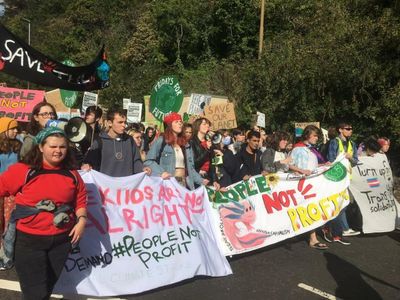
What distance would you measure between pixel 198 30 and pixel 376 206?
25705mm

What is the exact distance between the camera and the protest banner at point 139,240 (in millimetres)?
4453

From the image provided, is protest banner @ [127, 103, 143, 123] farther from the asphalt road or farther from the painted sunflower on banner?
the painted sunflower on banner

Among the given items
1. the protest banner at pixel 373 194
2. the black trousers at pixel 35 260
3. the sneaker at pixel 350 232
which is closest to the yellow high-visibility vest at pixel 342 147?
the protest banner at pixel 373 194

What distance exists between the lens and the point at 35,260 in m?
3.25

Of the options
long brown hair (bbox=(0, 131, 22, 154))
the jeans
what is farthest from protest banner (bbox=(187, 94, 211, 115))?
long brown hair (bbox=(0, 131, 22, 154))

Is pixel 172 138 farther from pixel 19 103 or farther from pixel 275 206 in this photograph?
pixel 19 103

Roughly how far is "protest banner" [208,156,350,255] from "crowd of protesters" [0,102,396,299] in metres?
0.20

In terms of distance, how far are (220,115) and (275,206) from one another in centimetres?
668

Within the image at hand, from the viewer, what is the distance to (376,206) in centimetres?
737

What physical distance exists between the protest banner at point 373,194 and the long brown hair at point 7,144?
4.92 meters

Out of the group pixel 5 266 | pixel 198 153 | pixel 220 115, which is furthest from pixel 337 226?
pixel 220 115

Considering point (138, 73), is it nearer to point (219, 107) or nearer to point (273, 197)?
point (219, 107)

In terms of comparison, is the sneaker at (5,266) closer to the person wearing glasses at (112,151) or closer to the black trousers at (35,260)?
the person wearing glasses at (112,151)

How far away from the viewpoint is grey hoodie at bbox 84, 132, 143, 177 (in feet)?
17.3
